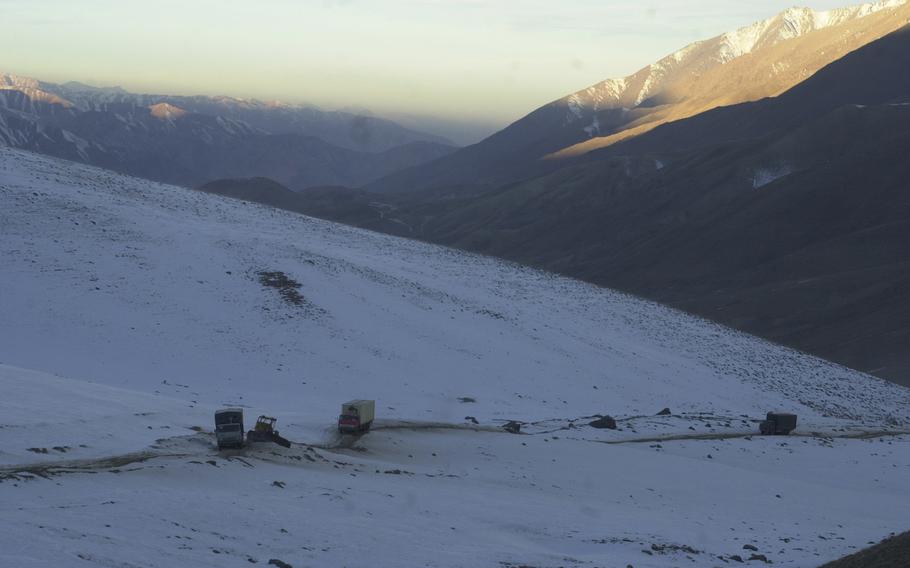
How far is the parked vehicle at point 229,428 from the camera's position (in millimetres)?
27609

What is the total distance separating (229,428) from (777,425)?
26187 millimetres

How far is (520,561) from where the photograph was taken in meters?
21.9

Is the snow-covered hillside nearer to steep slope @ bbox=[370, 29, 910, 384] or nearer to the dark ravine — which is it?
the dark ravine

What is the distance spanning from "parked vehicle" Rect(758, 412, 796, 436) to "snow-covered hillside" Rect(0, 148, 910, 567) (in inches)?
35.2

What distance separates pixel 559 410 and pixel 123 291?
21.6m

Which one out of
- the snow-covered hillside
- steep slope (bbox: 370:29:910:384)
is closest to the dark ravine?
steep slope (bbox: 370:29:910:384)

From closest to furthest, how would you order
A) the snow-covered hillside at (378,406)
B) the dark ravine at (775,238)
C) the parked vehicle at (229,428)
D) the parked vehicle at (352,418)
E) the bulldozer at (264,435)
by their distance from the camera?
the snow-covered hillside at (378,406) < the parked vehicle at (229,428) < the bulldozer at (264,435) < the parked vehicle at (352,418) < the dark ravine at (775,238)

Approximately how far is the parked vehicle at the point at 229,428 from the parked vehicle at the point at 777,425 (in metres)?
25.4

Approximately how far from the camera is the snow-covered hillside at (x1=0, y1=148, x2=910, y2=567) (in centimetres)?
2202

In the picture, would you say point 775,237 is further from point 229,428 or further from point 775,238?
point 229,428

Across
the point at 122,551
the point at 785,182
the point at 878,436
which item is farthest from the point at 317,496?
the point at 785,182

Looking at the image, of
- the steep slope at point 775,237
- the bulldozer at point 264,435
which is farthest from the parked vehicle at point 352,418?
the steep slope at point 775,237

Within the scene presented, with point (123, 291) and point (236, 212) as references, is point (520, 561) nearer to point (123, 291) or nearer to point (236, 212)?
point (123, 291)

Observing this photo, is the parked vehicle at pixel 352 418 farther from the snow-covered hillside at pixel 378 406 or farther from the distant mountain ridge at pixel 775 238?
the distant mountain ridge at pixel 775 238
